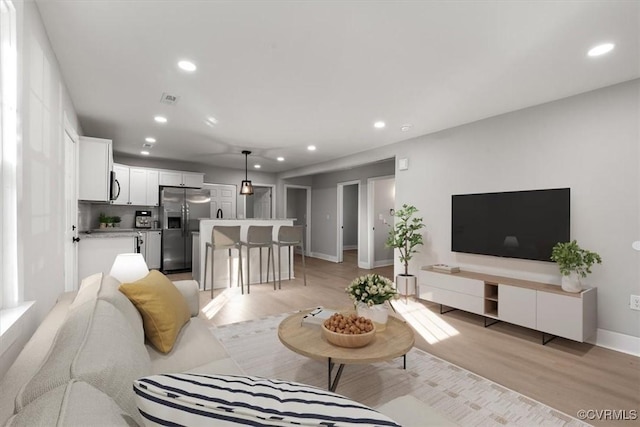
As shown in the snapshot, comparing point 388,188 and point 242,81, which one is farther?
point 388,188

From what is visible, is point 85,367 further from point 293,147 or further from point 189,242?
point 189,242

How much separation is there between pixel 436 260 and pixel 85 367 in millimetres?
4171

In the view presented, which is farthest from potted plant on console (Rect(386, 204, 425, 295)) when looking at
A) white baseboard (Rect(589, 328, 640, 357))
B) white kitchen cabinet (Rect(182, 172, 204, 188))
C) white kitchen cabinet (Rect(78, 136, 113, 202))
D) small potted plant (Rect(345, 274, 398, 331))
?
white kitchen cabinet (Rect(182, 172, 204, 188))

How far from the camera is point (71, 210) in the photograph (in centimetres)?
337

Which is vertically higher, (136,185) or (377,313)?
(136,185)

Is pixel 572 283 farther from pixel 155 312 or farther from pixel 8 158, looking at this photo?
pixel 8 158

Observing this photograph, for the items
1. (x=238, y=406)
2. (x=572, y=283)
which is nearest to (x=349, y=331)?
(x=238, y=406)

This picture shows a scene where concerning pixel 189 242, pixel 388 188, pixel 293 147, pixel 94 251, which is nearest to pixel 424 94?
pixel 293 147

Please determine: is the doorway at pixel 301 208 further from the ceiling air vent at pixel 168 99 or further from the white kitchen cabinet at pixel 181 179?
the ceiling air vent at pixel 168 99

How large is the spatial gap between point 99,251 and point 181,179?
3.13 meters

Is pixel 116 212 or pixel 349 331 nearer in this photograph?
pixel 349 331

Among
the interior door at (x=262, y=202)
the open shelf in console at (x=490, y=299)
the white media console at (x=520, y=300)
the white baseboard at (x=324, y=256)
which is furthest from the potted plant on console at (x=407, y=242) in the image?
the interior door at (x=262, y=202)

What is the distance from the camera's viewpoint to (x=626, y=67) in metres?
2.48

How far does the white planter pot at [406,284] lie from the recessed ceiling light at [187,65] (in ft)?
11.9
